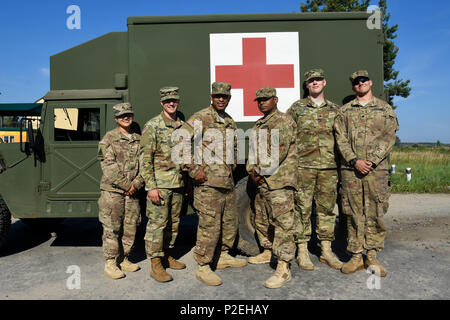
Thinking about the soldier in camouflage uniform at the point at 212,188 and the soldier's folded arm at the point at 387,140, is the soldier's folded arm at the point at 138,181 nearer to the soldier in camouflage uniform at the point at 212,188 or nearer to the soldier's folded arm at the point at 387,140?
the soldier in camouflage uniform at the point at 212,188

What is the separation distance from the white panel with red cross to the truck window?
56.5 inches

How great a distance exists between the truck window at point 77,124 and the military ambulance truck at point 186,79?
0.04ft

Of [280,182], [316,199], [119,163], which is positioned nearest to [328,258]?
[316,199]

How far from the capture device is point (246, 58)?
342cm

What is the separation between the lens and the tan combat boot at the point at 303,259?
9.98 feet

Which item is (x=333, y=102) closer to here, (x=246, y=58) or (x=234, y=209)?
(x=246, y=58)

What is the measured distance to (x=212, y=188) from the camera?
279cm

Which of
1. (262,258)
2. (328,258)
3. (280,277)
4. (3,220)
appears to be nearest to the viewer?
(280,277)

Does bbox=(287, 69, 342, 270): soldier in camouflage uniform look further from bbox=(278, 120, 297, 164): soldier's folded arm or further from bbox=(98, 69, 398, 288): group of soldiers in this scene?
bbox=(278, 120, 297, 164): soldier's folded arm

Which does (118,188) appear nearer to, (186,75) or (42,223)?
(186,75)

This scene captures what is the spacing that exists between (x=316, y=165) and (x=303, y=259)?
37.8 inches

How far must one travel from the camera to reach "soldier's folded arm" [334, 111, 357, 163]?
295cm

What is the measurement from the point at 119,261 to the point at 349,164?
249 cm

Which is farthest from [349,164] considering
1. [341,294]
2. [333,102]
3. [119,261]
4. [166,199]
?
[119,261]
